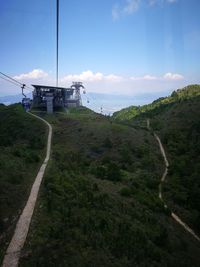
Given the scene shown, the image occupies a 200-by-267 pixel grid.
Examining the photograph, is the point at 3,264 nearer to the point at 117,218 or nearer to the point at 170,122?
the point at 117,218

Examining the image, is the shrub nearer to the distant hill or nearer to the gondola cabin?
the gondola cabin

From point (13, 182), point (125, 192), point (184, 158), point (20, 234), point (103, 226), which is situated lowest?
point (184, 158)

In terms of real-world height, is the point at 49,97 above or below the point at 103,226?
above

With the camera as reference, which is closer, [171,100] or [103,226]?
[103,226]

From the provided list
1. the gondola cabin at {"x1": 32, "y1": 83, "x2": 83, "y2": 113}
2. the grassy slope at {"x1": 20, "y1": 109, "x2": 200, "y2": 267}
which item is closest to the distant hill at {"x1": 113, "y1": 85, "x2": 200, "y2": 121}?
the gondola cabin at {"x1": 32, "y1": 83, "x2": 83, "y2": 113}

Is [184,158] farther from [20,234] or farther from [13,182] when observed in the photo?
[20,234]

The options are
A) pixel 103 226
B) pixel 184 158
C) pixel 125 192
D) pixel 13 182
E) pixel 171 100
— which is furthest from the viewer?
pixel 171 100

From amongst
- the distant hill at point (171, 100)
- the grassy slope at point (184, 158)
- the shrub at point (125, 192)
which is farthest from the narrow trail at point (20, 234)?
the distant hill at point (171, 100)

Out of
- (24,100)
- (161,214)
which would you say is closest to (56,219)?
(161,214)

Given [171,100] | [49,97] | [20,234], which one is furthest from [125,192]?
[171,100]
